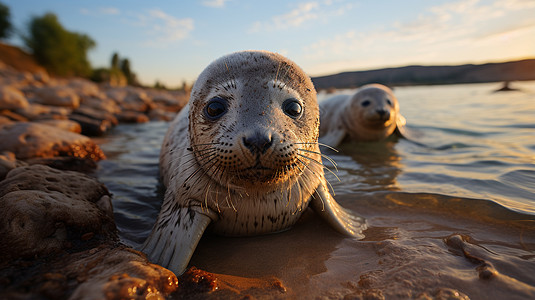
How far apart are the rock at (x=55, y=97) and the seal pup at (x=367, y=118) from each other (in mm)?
8735

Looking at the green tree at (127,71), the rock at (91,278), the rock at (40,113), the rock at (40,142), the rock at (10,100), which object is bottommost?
the rock at (91,278)

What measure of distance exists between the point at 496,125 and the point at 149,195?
7266 mm

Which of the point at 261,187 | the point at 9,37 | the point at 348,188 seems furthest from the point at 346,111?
the point at 9,37

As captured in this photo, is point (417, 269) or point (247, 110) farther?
point (247, 110)

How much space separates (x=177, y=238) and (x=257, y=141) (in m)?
0.88

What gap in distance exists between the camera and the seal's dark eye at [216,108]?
2.08 metres

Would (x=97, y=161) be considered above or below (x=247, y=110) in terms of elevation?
below

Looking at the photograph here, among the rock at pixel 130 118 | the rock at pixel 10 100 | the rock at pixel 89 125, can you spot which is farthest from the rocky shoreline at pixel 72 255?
the rock at pixel 130 118

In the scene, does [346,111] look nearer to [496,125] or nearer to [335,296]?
[496,125]

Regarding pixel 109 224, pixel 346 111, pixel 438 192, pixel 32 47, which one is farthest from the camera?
pixel 32 47

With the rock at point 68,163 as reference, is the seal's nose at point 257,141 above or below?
above

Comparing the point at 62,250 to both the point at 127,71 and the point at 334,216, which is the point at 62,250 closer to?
the point at 334,216

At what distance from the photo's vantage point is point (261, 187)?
6.56ft

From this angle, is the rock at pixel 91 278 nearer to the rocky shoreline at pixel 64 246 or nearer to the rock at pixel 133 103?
the rocky shoreline at pixel 64 246
